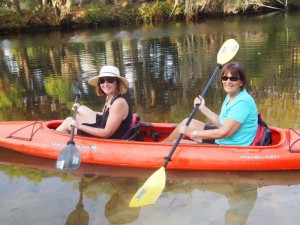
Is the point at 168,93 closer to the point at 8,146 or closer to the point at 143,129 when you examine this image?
the point at 143,129

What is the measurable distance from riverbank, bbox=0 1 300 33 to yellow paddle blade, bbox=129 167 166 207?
26432mm

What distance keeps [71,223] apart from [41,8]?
2861 cm

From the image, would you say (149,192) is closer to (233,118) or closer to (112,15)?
(233,118)

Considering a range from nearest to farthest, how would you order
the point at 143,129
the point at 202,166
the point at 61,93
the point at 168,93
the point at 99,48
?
the point at 202,166 < the point at 143,129 < the point at 168,93 < the point at 61,93 < the point at 99,48

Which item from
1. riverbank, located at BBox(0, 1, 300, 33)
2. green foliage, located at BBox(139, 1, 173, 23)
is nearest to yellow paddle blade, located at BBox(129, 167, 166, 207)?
riverbank, located at BBox(0, 1, 300, 33)

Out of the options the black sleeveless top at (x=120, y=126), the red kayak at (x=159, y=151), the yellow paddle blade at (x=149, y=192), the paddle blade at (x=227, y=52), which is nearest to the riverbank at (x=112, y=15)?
the paddle blade at (x=227, y=52)

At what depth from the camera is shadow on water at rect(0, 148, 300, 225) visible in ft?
13.2

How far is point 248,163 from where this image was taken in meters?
4.63

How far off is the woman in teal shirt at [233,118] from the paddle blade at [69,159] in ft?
4.07

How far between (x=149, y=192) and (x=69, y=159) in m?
1.15

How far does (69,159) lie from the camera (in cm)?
458

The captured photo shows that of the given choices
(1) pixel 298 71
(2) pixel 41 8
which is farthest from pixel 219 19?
(1) pixel 298 71

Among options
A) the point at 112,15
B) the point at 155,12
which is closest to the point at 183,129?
the point at 155,12

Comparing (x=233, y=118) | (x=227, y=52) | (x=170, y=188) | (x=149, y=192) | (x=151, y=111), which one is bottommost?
(x=151, y=111)
